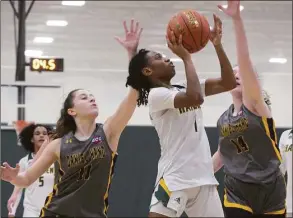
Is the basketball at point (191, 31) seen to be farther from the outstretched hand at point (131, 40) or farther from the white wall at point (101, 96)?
the white wall at point (101, 96)

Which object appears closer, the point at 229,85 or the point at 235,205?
the point at 229,85

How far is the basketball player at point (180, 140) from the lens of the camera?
4484 millimetres

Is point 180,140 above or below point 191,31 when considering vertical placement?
below

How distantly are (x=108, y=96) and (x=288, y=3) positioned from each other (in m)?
4.62

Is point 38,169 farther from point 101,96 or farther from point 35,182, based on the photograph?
point 101,96

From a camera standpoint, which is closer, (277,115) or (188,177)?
(188,177)

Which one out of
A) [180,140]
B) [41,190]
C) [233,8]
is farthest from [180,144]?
[41,190]

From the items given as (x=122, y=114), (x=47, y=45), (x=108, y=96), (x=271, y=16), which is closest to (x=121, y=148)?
(x=108, y=96)

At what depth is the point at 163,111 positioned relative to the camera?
4.71m

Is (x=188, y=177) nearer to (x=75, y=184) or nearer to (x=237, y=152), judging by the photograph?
(x=237, y=152)

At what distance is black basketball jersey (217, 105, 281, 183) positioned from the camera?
4738mm

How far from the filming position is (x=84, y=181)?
477 centimetres

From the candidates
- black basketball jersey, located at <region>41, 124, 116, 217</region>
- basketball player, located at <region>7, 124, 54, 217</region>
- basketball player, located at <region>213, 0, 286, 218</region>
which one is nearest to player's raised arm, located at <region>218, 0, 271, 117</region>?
basketball player, located at <region>213, 0, 286, 218</region>

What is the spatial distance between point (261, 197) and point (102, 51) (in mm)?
9905
